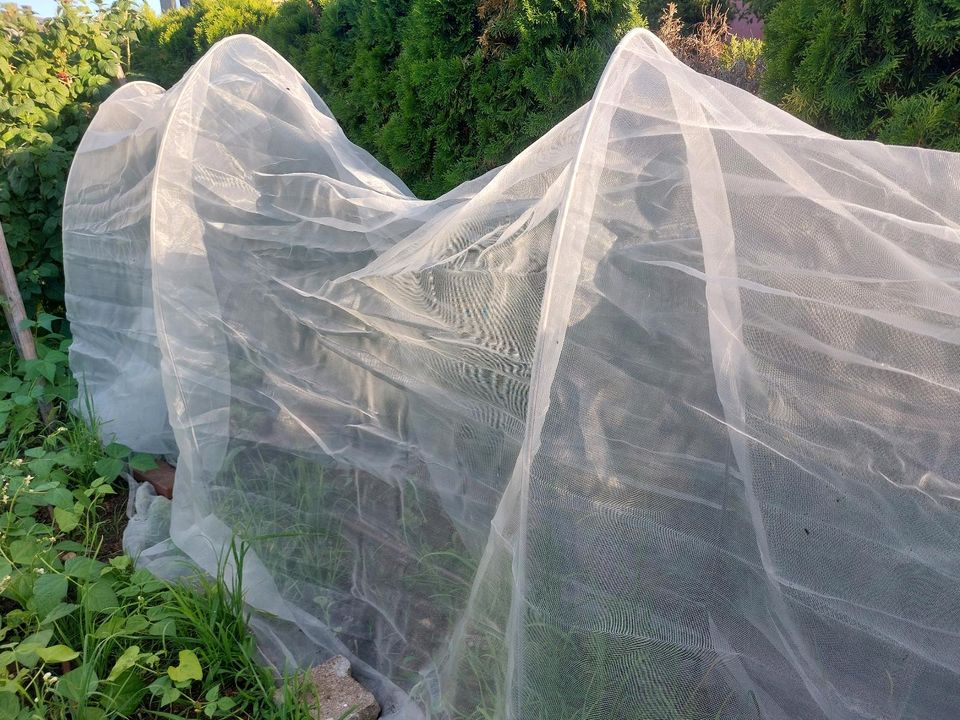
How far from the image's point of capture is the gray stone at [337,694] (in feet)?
6.44

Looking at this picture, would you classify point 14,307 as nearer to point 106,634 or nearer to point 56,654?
point 106,634

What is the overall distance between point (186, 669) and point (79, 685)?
27 cm

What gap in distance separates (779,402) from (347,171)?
1.83 metres

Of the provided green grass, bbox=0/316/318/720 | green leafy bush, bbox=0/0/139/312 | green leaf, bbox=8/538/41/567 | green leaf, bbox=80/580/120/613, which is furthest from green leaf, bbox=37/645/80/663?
green leafy bush, bbox=0/0/139/312

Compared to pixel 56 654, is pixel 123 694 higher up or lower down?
lower down

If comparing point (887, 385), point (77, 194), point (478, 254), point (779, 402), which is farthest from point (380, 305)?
point (77, 194)

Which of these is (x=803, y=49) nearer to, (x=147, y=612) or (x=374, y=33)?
(x=374, y=33)

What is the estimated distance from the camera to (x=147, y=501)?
297 centimetres

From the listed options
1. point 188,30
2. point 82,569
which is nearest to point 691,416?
point 82,569

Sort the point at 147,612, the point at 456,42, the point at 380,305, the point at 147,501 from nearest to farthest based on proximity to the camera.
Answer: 1. the point at 380,305
2. the point at 147,612
3. the point at 147,501
4. the point at 456,42

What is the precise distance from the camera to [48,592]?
2.25 m

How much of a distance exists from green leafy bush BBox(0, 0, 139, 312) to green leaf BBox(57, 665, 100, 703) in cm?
290

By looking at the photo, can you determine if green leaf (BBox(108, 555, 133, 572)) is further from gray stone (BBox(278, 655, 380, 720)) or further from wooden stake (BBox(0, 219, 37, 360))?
wooden stake (BBox(0, 219, 37, 360))

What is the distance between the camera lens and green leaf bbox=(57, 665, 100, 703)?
1.96 metres
